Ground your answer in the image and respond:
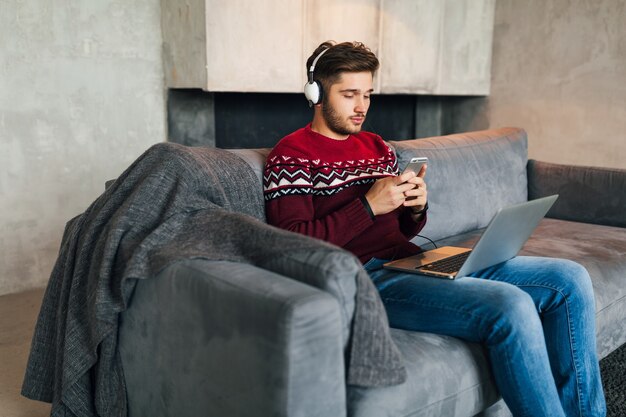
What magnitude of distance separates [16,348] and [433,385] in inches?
68.0

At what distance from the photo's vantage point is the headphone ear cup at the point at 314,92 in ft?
5.92

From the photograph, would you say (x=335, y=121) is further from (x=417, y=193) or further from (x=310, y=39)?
(x=310, y=39)

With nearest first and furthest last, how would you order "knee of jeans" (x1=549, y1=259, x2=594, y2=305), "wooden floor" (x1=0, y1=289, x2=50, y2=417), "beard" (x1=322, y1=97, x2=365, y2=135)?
"knee of jeans" (x1=549, y1=259, x2=594, y2=305) < "beard" (x1=322, y1=97, x2=365, y2=135) < "wooden floor" (x1=0, y1=289, x2=50, y2=417)

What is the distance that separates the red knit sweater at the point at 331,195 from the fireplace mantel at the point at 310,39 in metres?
1.34

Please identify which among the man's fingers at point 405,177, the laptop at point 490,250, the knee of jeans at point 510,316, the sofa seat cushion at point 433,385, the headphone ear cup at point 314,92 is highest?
the headphone ear cup at point 314,92

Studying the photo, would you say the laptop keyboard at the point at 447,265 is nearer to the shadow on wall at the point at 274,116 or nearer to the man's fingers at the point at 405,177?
the man's fingers at the point at 405,177

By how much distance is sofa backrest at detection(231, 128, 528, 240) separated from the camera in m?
2.42

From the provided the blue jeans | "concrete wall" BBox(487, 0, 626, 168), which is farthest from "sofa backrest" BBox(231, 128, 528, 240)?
"concrete wall" BBox(487, 0, 626, 168)

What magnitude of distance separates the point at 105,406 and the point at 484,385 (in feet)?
2.93

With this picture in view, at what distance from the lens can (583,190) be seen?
9.30 ft

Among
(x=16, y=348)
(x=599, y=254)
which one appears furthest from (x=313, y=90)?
(x=16, y=348)

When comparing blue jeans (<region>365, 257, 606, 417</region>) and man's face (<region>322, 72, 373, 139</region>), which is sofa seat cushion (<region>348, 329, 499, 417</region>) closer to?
blue jeans (<region>365, 257, 606, 417</region>)

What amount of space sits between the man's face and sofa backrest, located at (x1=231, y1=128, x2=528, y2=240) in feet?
1.79

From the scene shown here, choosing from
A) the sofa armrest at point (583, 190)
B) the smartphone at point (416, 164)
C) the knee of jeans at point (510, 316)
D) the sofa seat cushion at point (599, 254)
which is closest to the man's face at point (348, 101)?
the smartphone at point (416, 164)
